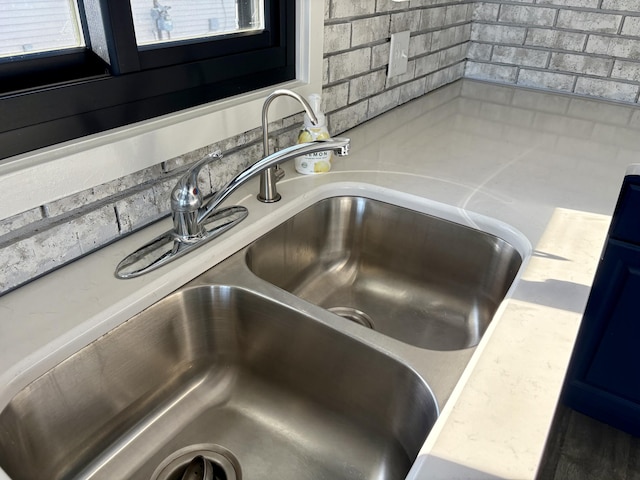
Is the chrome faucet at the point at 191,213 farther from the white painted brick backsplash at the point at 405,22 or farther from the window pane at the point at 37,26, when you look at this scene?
the white painted brick backsplash at the point at 405,22

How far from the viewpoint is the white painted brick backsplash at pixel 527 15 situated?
6.23 feet

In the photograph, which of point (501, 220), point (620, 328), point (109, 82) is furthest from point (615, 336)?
point (109, 82)

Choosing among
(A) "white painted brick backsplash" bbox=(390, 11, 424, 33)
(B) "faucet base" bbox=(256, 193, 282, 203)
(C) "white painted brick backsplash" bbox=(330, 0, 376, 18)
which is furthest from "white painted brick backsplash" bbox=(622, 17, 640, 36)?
(B) "faucet base" bbox=(256, 193, 282, 203)

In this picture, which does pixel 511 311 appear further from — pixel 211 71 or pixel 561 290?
pixel 211 71

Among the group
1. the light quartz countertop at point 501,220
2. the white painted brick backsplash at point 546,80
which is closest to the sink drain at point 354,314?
the light quartz countertop at point 501,220

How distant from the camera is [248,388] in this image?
2.94 feet

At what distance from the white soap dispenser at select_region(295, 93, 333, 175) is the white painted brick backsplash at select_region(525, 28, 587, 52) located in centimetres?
125

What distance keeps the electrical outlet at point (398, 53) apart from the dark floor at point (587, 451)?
1251 mm

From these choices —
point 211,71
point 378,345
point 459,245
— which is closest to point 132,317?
point 378,345

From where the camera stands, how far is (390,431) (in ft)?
2.53

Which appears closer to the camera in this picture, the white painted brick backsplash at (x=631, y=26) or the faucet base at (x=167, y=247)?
the faucet base at (x=167, y=247)

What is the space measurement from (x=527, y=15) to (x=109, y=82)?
1732 mm

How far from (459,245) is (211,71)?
2.04ft

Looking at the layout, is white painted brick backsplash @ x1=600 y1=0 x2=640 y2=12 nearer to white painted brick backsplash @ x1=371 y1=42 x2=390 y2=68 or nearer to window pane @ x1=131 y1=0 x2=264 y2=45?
white painted brick backsplash @ x1=371 y1=42 x2=390 y2=68
